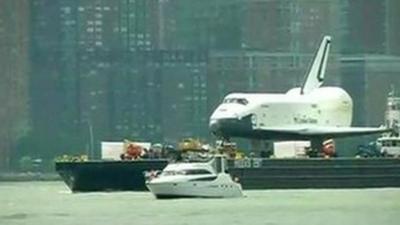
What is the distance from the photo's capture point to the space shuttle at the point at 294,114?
325 feet

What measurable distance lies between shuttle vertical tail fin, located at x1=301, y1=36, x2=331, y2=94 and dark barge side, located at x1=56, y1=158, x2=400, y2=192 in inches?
749

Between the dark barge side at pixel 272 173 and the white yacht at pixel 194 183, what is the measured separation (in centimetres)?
1064

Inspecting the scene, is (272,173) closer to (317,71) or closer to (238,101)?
(238,101)

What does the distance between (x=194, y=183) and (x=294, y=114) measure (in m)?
33.6

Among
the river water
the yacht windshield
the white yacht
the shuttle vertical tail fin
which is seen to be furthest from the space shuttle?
the river water

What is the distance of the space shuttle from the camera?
99188mm

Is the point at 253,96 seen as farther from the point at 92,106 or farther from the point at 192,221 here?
the point at 192,221

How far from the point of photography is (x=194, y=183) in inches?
2857

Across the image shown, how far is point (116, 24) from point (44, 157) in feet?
68.1

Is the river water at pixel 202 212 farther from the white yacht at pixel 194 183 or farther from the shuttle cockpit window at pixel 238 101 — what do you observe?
the shuttle cockpit window at pixel 238 101

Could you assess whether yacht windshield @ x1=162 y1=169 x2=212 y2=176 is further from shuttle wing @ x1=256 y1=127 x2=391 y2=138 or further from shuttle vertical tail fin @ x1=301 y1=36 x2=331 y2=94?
shuttle vertical tail fin @ x1=301 y1=36 x2=331 y2=94

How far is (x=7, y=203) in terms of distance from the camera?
66.1 m

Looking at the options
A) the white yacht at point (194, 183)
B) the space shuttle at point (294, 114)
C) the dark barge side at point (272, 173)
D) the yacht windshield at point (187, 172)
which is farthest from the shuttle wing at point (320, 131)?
the yacht windshield at point (187, 172)

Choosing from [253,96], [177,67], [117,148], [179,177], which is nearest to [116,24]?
[177,67]
